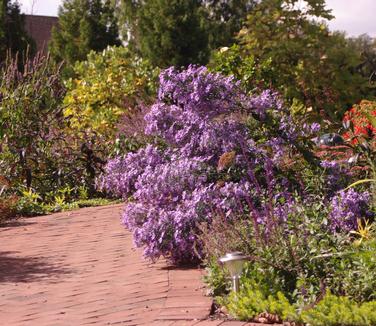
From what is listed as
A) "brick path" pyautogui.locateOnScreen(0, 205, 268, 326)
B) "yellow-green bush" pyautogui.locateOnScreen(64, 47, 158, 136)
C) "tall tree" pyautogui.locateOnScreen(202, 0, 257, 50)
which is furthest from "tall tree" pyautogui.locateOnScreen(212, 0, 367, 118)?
"tall tree" pyautogui.locateOnScreen(202, 0, 257, 50)

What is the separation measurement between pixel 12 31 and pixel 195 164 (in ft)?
66.1

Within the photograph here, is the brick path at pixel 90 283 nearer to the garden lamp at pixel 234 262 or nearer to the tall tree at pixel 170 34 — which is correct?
the garden lamp at pixel 234 262

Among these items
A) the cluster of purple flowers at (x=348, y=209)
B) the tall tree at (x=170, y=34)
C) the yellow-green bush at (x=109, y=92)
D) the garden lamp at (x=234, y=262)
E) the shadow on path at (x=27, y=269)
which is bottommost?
the shadow on path at (x=27, y=269)

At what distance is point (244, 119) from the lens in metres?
7.38

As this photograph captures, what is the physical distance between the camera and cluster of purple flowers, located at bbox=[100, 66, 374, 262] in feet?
21.1

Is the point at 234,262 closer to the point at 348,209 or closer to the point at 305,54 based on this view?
the point at 348,209

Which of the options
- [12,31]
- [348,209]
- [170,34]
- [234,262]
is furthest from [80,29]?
[234,262]

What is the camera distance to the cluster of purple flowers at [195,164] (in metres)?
6.42

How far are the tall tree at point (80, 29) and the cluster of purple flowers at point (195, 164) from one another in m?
19.5

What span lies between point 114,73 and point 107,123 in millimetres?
1823

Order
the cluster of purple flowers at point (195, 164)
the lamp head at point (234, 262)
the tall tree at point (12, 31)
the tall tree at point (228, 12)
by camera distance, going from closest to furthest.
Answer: the lamp head at point (234, 262), the cluster of purple flowers at point (195, 164), the tall tree at point (12, 31), the tall tree at point (228, 12)

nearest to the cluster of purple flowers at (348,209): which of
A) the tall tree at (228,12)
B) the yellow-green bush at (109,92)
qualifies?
the yellow-green bush at (109,92)

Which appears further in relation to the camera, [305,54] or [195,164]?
[305,54]

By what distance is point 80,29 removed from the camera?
26.4 meters
